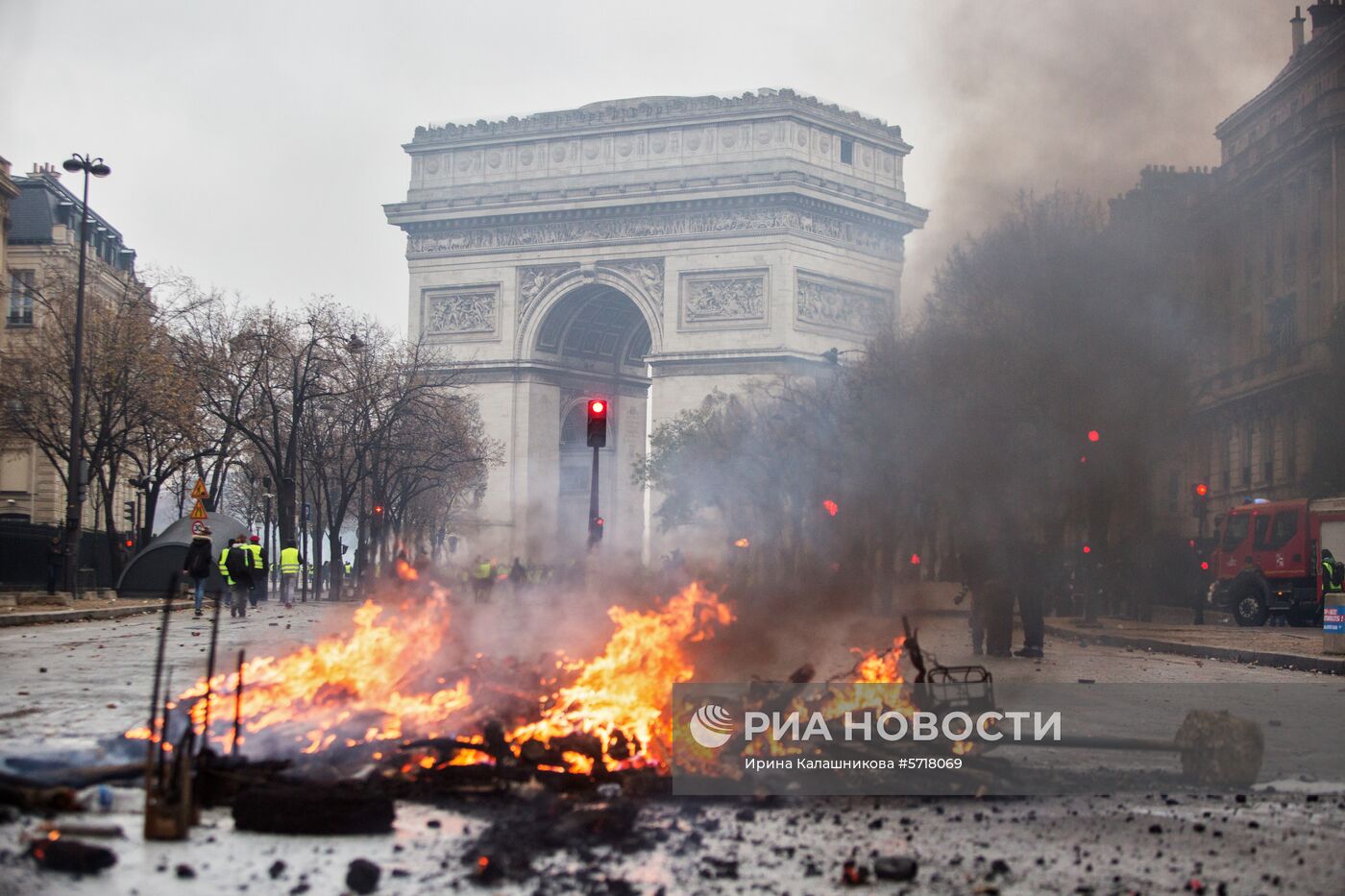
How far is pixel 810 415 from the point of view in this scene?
129ft

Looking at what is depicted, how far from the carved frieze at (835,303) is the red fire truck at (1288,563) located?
35268mm

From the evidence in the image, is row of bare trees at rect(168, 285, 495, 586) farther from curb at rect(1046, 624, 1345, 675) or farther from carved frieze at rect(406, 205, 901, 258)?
curb at rect(1046, 624, 1345, 675)

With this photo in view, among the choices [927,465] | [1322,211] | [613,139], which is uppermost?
[613,139]

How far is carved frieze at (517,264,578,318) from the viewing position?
71.7 meters

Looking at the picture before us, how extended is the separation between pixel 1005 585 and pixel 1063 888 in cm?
1294

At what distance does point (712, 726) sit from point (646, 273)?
62.3 meters

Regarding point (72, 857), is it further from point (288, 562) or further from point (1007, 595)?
point (288, 562)

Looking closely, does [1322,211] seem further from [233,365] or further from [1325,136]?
[233,365]

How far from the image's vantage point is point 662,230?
69.9m

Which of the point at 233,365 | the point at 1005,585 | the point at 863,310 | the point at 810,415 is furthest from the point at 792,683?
the point at 863,310

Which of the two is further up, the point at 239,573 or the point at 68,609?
the point at 239,573

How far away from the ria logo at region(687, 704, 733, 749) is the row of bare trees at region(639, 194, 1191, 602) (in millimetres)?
13079

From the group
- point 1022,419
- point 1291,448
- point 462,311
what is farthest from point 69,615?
point 462,311

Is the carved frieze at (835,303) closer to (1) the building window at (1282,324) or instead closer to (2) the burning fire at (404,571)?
(1) the building window at (1282,324)
